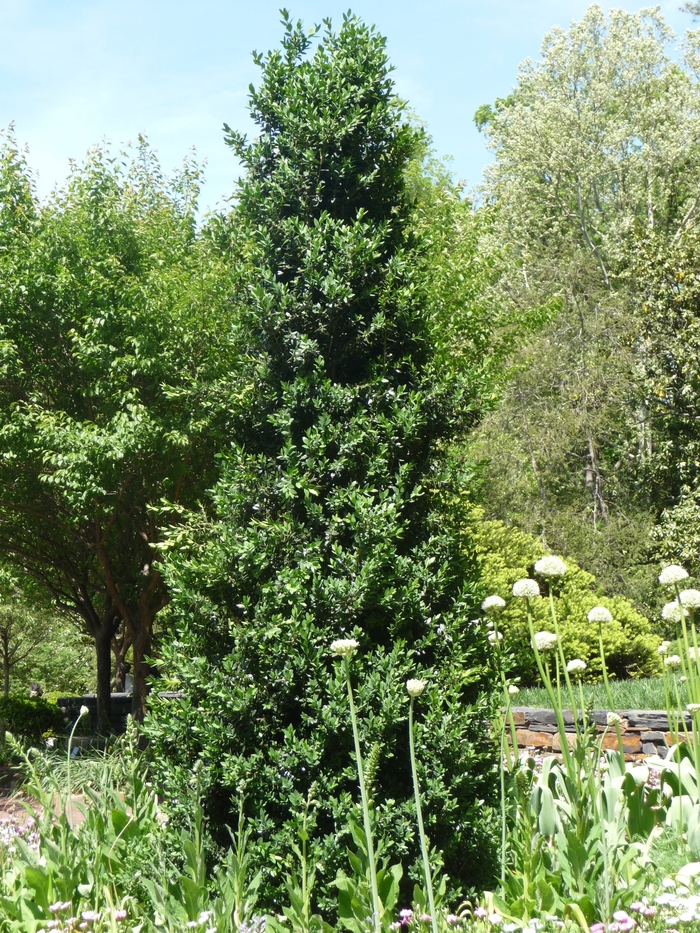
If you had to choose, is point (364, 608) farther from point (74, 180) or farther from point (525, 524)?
point (525, 524)

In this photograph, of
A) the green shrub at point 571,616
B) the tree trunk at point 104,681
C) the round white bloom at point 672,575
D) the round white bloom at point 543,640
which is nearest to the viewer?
the round white bloom at point 543,640

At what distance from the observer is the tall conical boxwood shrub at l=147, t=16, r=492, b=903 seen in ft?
11.2

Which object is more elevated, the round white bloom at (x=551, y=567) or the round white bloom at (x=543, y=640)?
the round white bloom at (x=551, y=567)

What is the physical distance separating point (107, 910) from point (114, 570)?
39.4 ft

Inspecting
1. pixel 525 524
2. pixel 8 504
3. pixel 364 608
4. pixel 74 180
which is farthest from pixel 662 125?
pixel 364 608

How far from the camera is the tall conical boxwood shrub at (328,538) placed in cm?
340

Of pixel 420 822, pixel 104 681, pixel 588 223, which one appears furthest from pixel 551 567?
pixel 588 223

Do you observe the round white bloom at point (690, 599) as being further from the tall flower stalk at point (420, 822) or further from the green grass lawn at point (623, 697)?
the green grass lawn at point (623, 697)

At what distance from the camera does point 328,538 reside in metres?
3.67

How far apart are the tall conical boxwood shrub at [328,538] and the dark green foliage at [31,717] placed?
44.4 feet

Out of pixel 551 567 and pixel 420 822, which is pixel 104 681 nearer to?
pixel 551 567

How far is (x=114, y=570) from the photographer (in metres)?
14.8

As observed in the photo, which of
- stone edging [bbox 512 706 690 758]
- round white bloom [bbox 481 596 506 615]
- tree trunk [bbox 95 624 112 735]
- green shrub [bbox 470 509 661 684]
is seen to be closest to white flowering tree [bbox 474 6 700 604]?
green shrub [bbox 470 509 661 684]

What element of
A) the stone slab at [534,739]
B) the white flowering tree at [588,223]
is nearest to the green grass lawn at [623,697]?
the stone slab at [534,739]
